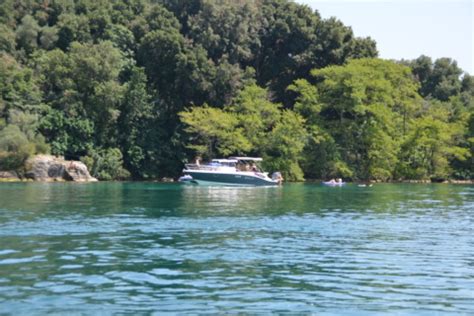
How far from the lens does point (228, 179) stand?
71.2 meters

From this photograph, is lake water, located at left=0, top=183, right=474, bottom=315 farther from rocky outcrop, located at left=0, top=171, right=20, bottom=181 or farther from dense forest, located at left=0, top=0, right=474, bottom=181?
dense forest, located at left=0, top=0, right=474, bottom=181

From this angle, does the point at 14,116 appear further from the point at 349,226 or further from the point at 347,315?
the point at 347,315

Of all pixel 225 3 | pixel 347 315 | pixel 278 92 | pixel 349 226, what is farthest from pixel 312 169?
pixel 347 315

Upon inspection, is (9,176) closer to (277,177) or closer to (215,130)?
(215,130)

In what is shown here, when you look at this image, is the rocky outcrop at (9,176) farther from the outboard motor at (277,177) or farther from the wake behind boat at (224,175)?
the outboard motor at (277,177)

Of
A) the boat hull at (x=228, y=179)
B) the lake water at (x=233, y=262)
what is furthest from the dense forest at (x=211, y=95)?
the lake water at (x=233, y=262)

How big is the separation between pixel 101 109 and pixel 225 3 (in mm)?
23558

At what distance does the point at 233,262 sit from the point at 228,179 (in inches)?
2042

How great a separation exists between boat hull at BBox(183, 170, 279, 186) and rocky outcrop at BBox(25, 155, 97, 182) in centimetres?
1221

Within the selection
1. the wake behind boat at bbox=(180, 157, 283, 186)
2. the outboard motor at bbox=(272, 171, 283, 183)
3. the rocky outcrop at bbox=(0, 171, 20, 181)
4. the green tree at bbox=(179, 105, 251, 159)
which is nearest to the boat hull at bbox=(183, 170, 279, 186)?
the wake behind boat at bbox=(180, 157, 283, 186)

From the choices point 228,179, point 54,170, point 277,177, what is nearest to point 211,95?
point 277,177

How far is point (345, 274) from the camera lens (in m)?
17.8

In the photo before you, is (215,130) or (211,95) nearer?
(215,130)

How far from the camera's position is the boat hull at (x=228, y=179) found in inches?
2768
